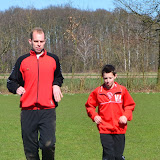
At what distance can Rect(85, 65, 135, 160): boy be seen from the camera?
462cm

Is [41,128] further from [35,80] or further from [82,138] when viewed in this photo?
[82,138]

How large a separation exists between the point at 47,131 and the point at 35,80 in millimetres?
601

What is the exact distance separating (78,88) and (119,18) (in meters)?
6.42

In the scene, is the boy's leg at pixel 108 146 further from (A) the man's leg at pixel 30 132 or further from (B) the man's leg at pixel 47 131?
(A) the man's leg at pixel 30 132

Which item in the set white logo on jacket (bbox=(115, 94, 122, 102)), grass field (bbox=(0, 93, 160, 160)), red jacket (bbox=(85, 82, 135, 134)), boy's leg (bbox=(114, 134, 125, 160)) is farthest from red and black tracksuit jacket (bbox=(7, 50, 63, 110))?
grass field (bbox=(0, 93, 160, 160))

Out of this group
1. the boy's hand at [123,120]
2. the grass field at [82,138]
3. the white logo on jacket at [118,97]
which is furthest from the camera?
the grass field at [82,138]

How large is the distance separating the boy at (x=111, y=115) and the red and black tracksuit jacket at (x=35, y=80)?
0.64 metres

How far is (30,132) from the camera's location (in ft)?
14.0

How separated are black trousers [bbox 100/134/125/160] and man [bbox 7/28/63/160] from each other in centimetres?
71

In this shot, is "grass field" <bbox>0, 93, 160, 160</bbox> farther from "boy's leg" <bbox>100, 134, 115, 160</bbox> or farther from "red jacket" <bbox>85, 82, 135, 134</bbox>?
"red jacket" <bbox>85, 82, 135, 134</bbox>

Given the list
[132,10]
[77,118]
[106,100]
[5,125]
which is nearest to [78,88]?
[132,10]

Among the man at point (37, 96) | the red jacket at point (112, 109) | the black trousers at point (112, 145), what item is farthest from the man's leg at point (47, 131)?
the black trousers at point (112, 145)

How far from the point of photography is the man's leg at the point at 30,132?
4250 mm

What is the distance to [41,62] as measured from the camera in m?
4.31
